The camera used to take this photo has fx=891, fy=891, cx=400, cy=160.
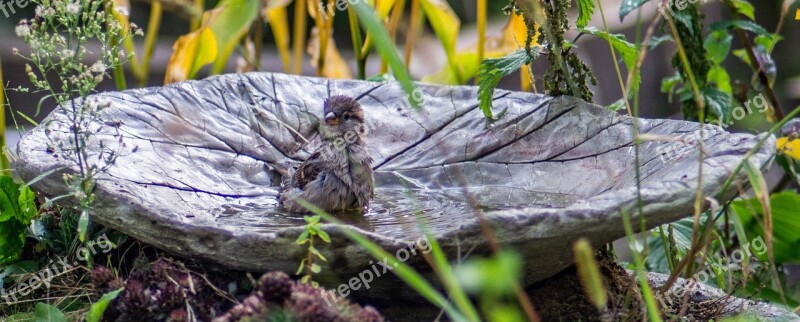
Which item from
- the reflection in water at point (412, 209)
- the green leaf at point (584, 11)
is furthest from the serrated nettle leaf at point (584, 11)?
the reflection in water at point (412, 209)

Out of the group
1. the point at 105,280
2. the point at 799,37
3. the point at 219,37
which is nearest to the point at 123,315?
the point at 105,280

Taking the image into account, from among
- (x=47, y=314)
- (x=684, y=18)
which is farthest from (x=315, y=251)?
(x=684, y=18)

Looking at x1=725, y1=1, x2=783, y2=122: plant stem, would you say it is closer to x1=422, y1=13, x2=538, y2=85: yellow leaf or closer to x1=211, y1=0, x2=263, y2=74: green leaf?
x1=422, y1=13, x2=538, y2=85: yellow leaf

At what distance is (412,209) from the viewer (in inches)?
155

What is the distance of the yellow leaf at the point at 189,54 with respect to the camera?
5.35 meters

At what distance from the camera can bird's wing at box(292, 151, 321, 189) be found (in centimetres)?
413

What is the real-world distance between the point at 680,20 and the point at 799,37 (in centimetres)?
558

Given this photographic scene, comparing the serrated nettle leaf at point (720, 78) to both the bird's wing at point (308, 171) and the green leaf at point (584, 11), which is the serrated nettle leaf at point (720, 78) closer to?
the green leaf at point (584, 11)

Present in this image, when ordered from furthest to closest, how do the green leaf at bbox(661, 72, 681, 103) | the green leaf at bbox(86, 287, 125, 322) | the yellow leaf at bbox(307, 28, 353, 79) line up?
the yellow leaf at bbox(307, 28, 353, 79), the green leaf at bbox(661, 72, 681, 103), the green leaf at bbox(86, 287, 125, 322)

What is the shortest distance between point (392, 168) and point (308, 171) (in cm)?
49

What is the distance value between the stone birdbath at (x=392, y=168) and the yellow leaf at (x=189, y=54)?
0.94 m

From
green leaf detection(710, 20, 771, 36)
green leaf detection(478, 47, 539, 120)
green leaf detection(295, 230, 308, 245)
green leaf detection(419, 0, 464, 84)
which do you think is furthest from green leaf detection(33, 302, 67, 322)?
green leaf detection(710, 20, 771, 36)

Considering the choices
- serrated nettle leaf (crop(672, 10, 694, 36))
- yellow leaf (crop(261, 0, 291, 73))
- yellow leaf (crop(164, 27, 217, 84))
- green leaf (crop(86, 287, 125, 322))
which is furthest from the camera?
yellow leaf (crop(261, 0, 291, 73))

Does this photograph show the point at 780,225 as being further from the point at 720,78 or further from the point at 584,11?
the point at 584,11
